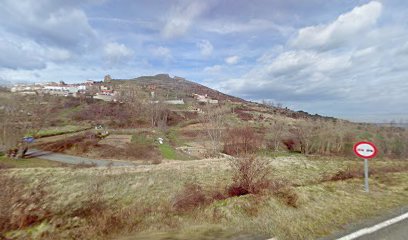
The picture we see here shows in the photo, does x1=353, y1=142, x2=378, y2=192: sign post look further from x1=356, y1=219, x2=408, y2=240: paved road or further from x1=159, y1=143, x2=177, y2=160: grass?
x1=159, y1=143, x2=177, y2=160: grass

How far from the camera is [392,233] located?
469 centimetres

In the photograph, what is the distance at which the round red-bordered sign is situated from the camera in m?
7.96

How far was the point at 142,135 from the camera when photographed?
66.8m

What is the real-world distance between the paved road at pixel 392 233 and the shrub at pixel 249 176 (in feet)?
10.0

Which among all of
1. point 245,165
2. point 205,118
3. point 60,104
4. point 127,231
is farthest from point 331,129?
point 60,104

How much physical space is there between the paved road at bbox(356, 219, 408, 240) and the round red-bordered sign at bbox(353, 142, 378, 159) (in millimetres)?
3242

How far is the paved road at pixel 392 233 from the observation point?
4492 millimetres

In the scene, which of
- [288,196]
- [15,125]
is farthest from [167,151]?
[288,196]

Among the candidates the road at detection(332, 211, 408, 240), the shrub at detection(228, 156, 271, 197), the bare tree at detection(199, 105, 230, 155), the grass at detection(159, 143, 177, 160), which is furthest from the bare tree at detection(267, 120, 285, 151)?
the road at detection(332, 211, 408, 240)

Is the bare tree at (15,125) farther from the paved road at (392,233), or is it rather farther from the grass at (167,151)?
the paved road at (392,233)

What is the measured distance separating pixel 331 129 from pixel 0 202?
54382mm

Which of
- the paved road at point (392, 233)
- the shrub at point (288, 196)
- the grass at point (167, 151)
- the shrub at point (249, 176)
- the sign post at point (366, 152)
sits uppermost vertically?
the sign post at point (366, 152)

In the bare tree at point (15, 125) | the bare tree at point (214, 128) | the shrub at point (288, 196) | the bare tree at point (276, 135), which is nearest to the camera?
the shrub at point (288, 196)

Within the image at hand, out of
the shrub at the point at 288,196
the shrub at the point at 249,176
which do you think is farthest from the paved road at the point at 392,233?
the shrub at the point at 249,176
